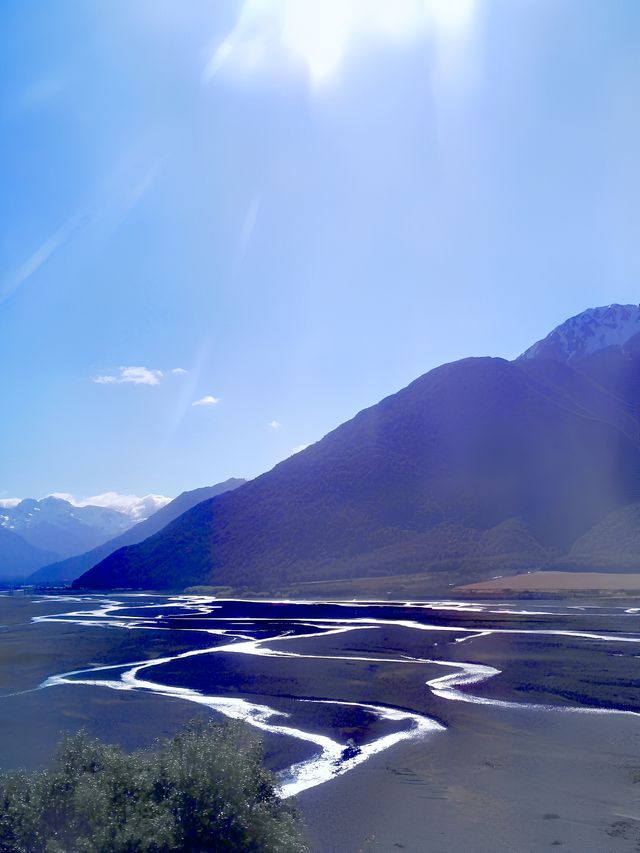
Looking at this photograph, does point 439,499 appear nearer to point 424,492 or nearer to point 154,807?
point 424,492

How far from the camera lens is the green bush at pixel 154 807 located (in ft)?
37.4

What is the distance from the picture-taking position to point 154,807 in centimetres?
1185

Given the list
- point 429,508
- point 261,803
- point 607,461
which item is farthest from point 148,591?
point 261,803

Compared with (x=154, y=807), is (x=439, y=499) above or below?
above

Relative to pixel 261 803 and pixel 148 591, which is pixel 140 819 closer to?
pixel 261 803

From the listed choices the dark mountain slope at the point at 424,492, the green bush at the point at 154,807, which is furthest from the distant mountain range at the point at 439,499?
the green bush at the point at 154,807

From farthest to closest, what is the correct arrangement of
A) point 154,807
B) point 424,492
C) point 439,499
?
point 424,492 < point 439,499 < point 154,807

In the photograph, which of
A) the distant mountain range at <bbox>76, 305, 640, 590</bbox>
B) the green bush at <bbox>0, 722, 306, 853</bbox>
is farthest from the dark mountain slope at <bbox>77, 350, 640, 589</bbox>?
the green bush at <bbox>0, 722, 306, 853</bbox>

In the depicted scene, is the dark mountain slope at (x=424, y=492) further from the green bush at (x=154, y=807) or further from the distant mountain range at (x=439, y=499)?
the green bush at (x=154, y=807)

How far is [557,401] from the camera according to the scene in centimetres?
17875

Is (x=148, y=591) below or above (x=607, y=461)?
below

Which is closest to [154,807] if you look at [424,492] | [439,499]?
[439,499]

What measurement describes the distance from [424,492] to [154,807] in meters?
137

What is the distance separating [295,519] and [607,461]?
6356cm
